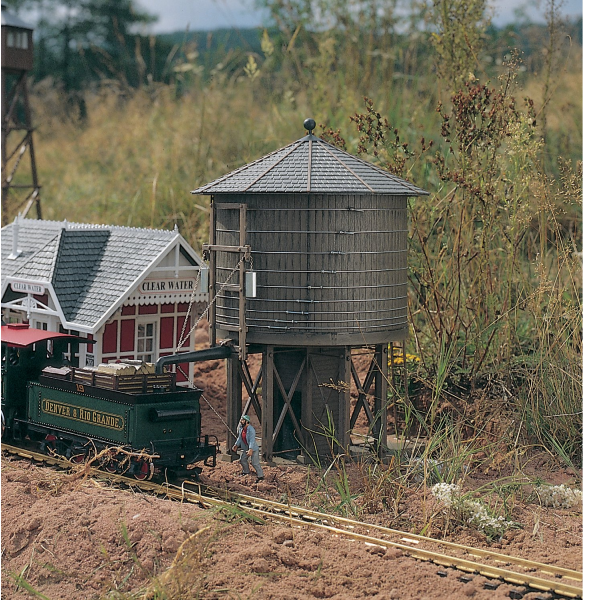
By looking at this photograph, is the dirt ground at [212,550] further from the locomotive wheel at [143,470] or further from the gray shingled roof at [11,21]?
the gray shingled roof at [11,21]

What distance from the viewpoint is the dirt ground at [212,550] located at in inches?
398

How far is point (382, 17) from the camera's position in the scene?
75.5 feet

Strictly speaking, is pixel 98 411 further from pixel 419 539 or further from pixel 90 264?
pixel 419 539

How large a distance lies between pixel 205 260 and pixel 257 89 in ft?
47.5

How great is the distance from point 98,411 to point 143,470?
1122 mm

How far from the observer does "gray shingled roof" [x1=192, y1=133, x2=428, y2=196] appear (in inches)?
547

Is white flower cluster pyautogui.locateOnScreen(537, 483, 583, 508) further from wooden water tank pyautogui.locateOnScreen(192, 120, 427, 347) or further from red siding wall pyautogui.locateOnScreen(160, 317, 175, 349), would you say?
red siding wall pyautogui.locateOnScreen(160, 317, 175, 349)

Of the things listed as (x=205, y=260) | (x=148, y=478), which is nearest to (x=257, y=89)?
(x=205, y=260)

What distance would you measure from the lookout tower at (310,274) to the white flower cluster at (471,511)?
203cm

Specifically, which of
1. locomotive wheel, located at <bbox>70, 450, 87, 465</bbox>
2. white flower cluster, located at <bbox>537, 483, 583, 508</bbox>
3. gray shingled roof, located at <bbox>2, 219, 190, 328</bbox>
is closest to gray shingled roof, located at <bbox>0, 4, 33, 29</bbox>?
gray shingled roof, located at <bbox>2, 219, 190, 328</bbox>

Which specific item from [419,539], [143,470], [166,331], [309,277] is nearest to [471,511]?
[419,539]

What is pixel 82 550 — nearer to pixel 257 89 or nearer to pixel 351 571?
pixel 351 571

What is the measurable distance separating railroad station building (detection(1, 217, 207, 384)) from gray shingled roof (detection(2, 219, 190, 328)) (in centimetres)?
2

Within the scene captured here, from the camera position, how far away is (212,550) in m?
10.9
